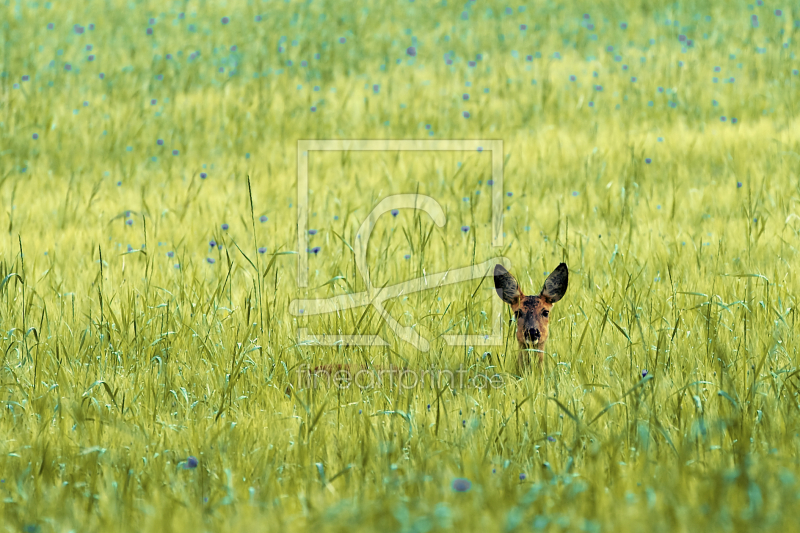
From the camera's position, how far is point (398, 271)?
5.38 meters

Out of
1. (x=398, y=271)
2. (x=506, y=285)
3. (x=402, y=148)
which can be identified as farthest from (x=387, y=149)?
(x=506, y=285)

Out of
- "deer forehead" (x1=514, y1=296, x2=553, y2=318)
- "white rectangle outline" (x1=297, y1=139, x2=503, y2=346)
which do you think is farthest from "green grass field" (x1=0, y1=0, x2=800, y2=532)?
"deer forehead" (x1=514, y1=296, x2=553, y2=318)

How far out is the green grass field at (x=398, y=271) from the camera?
2854 mm

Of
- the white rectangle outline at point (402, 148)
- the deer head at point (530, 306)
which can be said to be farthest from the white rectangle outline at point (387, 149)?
the deer head at point (530, 306)

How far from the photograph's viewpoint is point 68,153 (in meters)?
9.00

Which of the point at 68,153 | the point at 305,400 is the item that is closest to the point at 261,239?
the point at 305,400

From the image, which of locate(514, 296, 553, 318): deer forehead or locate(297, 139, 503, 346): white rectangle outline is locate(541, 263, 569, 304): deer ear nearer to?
locate(514, 296, 553, 318): deer forehead

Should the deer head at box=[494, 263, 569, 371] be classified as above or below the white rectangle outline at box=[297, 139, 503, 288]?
below

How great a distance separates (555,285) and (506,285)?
0.75ft

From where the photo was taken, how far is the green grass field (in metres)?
2.85

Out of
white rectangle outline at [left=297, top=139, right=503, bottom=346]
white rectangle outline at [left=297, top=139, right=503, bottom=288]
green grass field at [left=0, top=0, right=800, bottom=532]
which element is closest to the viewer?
green grass field at [left=0, top=0, right=800, bottom=532]

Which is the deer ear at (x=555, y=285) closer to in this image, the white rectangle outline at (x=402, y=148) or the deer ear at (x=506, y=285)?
the deer ear at (x=506, y=285)

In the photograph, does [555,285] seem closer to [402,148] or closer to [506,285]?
[506,285]

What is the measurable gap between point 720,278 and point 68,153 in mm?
6850
